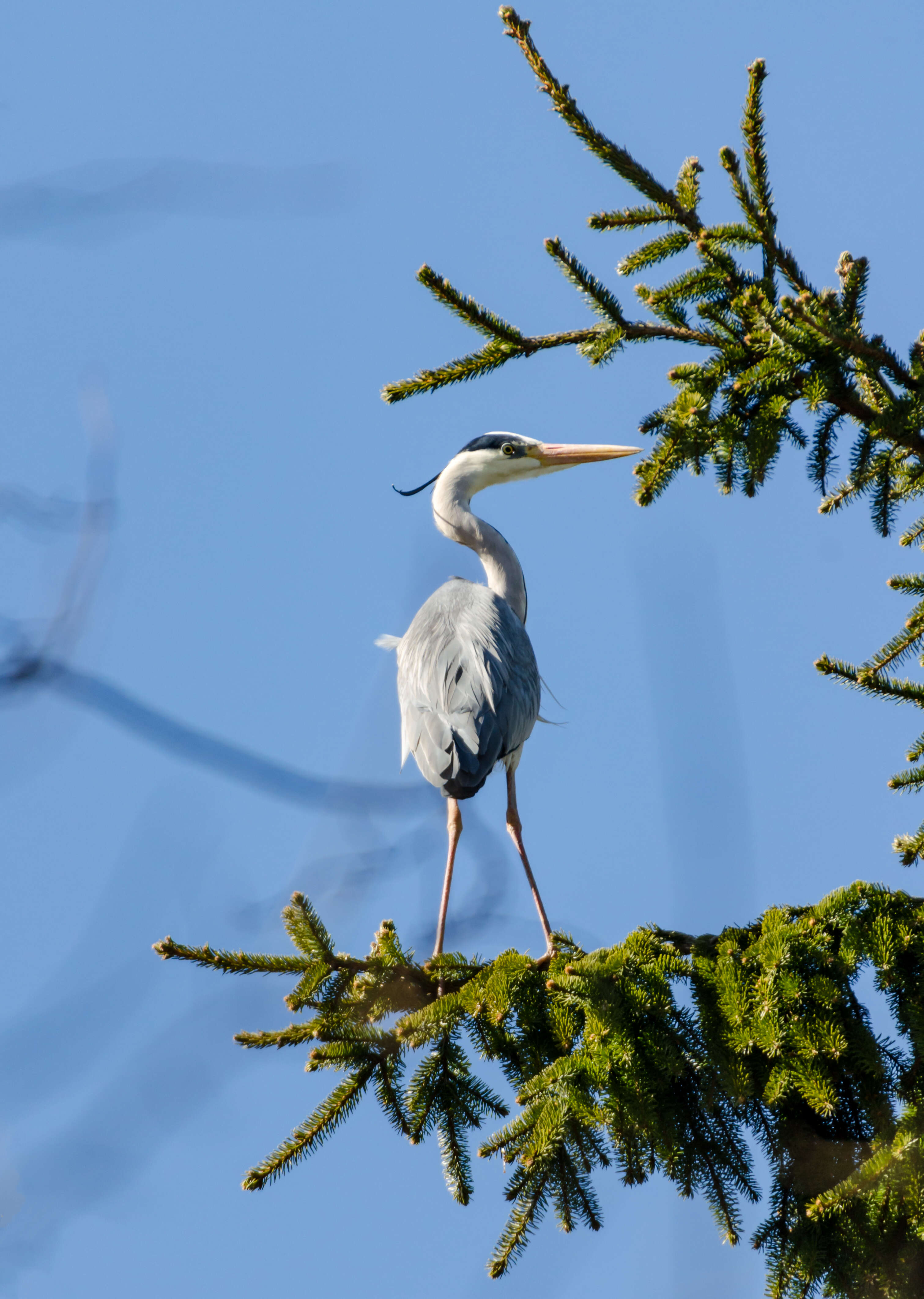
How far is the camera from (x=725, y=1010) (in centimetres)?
300

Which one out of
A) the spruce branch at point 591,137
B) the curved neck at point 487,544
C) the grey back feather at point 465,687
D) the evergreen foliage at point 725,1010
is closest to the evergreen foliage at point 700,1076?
the evergreen foliage at point 725,1010

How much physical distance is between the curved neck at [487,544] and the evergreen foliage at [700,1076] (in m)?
3.07

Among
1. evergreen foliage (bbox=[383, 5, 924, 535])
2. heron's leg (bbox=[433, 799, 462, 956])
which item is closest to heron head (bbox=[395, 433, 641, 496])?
heron's leg (bbox=[433, 799, 462, 956])

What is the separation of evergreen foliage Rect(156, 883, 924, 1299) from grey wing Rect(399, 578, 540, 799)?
3.80 feet

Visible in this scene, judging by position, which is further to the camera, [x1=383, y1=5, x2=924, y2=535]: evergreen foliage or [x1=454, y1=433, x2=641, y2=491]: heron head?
[x1=454, y1=433, x2=641, y2=491]: heron head

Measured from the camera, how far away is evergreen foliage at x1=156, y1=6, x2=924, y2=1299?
2.78 m

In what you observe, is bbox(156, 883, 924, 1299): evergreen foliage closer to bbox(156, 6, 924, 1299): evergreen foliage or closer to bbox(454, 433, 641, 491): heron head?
bbox(156, 6, 924, 1299): evergreen foliage

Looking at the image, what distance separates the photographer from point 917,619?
3.17 m

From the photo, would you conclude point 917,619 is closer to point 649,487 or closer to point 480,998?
point 649,487

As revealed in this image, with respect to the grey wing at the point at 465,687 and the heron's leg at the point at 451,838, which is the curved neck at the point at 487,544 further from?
the heron's leg at the point at 451,838

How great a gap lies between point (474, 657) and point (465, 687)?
10.2 inches

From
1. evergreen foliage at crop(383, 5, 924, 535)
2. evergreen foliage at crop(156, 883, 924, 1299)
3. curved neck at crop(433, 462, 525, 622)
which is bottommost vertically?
evergreen foliage at crop(156, 883, 924, 1299)

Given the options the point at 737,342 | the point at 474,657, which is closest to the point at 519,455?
the point at 474,657

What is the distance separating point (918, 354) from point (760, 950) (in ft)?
5.17
